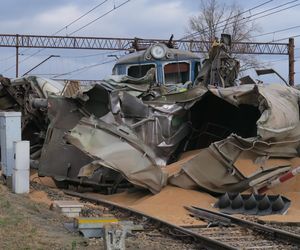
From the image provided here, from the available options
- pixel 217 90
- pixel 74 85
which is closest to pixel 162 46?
pixel 74 85

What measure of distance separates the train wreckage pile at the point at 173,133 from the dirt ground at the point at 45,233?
87.8 inches

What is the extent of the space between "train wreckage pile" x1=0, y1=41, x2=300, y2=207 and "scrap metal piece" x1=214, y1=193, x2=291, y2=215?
122 centimetres

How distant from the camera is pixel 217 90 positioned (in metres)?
15.2

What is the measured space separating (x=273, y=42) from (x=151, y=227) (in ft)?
164

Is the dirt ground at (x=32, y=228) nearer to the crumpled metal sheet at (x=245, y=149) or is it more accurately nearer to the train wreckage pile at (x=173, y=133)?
the train wreckage pile at (x=173, y=133)

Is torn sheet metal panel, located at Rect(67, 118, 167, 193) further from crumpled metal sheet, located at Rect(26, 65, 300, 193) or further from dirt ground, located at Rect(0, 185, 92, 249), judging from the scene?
dirt ground, located at Rect(0, 185, 92, 249)

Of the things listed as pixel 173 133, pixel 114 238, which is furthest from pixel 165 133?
pixel 114 238

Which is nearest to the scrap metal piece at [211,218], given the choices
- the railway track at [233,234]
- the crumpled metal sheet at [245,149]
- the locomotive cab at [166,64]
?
the railway track at [233,234]

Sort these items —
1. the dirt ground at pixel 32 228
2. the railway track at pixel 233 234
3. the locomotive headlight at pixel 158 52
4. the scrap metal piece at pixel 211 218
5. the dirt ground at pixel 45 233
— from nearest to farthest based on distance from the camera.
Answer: the dirt ground at pixel 32 228
the dirt ground at pixel 45 233
the railway track at pixel 233 234
the scrap metal piece at pixel 211 218
the locomotive headlight at pixel 158 52

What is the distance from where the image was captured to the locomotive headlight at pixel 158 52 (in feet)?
66.8

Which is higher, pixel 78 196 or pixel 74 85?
pixel 74 85

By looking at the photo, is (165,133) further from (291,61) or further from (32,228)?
(291,61)

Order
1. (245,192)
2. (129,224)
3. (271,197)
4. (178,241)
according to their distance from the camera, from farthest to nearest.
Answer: (245,192) < (271,197) < (129,224) < (178,241)

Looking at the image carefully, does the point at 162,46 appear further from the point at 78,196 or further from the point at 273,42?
the point at 273,42
